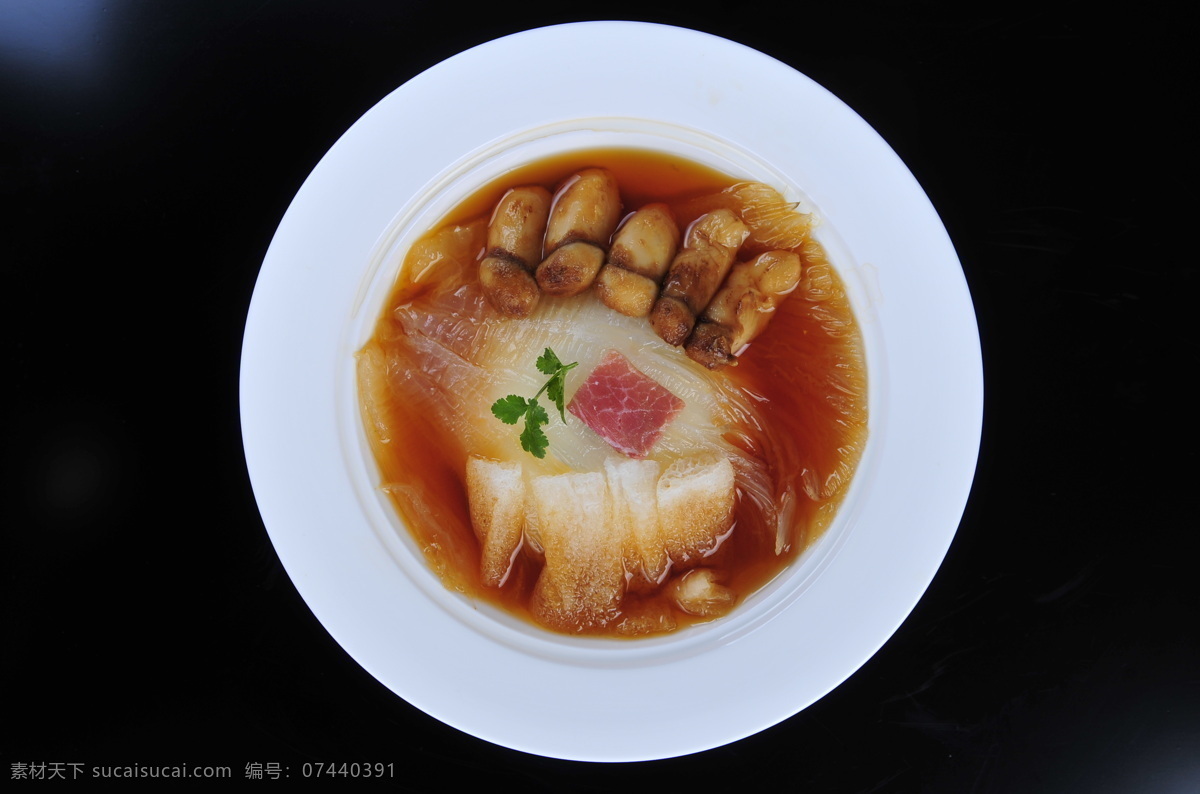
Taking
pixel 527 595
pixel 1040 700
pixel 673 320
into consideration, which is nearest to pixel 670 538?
pixel 527 595

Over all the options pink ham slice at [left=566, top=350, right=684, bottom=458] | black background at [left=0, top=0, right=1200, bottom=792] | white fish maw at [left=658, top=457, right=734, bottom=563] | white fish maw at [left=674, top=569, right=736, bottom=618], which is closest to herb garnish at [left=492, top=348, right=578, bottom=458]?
pink ham slice at [left=566, top=350, right=684, bottom=458]

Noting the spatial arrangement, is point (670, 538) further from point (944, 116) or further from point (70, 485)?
point (70, 485)

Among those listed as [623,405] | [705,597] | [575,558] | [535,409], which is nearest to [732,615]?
[705,597]

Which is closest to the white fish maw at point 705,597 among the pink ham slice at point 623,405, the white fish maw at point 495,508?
the pink ham slice at point 623,405

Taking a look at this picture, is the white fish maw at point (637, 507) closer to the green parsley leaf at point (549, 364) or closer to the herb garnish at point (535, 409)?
the herb garnish at point (535, 409)

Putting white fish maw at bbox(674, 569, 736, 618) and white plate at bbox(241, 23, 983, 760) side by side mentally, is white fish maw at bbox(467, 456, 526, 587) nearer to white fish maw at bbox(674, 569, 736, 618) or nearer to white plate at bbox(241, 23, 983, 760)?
white plate at bbox(241, 23, 983, 760)

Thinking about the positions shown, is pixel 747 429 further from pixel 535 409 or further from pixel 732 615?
pixel 535 409
